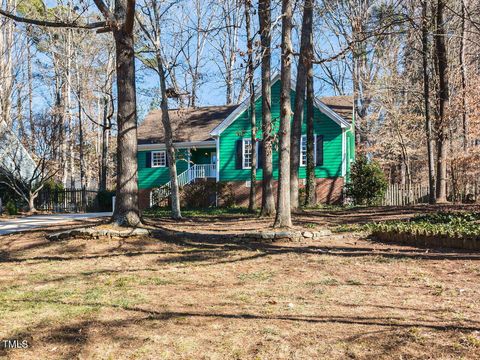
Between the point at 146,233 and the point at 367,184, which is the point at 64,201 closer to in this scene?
the point at 367,184

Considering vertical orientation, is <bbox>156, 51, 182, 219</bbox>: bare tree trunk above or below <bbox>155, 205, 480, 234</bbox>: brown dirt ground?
above

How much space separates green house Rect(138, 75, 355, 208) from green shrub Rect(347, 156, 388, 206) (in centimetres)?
137

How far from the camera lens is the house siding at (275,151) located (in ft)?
69.4

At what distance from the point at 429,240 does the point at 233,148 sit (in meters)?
15.1

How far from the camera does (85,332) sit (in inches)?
154

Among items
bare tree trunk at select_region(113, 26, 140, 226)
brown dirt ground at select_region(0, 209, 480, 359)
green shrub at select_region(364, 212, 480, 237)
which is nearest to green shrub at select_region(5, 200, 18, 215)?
brown dirt ground at select_region(0, 209, 480, 359)

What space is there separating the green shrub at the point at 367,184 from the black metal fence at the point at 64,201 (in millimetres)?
14511

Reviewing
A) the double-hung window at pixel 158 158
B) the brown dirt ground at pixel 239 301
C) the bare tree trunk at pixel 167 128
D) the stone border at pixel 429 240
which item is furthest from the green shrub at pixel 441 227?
the double-hung window at pixel 158 158

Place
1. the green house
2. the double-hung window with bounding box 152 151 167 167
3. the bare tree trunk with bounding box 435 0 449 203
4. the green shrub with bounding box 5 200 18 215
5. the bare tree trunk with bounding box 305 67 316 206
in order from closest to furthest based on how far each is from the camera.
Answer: the bare tree trunk with bounding box 435 0 449 203 → the bare tree trunk with bounding box 305 67 316 206 → the green shrub with bounding box 5 200 18 215 → the green house → the double-hung window with bounding box 152 151 167 167

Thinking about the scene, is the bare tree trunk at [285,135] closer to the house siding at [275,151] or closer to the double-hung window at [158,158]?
the house siding at [275,151]

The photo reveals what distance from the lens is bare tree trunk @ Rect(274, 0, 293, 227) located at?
9.69m

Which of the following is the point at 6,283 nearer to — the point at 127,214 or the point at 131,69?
the point at 127,214

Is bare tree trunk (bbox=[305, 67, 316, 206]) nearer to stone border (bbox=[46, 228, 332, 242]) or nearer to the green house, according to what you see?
the green house

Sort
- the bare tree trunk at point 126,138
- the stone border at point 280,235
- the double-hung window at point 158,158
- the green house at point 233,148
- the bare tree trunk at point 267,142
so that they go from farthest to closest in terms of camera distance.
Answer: the double-hung window at point 158,158
the green house at point 233,148
the bare tree trunk at point 267,142
the bare tree trunk at point 126,138
the stone border at point 280,235
